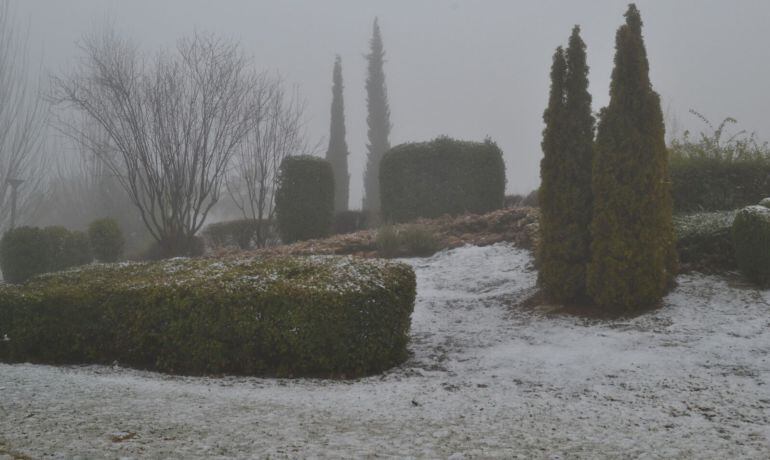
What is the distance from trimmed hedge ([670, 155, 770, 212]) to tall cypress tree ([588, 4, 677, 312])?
9.31ft

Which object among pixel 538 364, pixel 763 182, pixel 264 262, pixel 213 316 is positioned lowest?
pixel 538 364

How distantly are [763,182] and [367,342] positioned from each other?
23.0 feet

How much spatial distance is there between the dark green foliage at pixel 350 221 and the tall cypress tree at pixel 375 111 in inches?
649

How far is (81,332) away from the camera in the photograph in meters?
4.74

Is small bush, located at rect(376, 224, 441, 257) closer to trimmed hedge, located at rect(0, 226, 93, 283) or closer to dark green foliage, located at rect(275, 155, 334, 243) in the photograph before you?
dark green foliage, located at rect(275, 155, 334, 243)

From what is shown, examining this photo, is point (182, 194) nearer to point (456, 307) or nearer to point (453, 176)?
point (453, 176)

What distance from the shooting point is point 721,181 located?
26.4 ft

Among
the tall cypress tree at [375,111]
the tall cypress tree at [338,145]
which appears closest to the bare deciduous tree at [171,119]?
the tall cypress tree at [338,145]

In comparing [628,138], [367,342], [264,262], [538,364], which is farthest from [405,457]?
→ [628,138]

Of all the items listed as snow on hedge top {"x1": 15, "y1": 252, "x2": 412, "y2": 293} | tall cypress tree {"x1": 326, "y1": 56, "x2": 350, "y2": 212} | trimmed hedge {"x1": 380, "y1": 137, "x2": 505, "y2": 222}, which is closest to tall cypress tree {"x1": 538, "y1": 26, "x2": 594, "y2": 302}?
snow on hedge top {"x1": 15, "y1": 252, "x2": 412, "y2": 293}

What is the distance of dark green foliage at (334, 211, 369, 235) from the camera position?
1423cm

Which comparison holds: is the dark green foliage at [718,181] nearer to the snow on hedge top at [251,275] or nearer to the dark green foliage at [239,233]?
the snow on hedge top at [251,275]

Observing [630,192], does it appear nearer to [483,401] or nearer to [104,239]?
[483,401]

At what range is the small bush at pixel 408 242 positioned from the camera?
29.4ft
